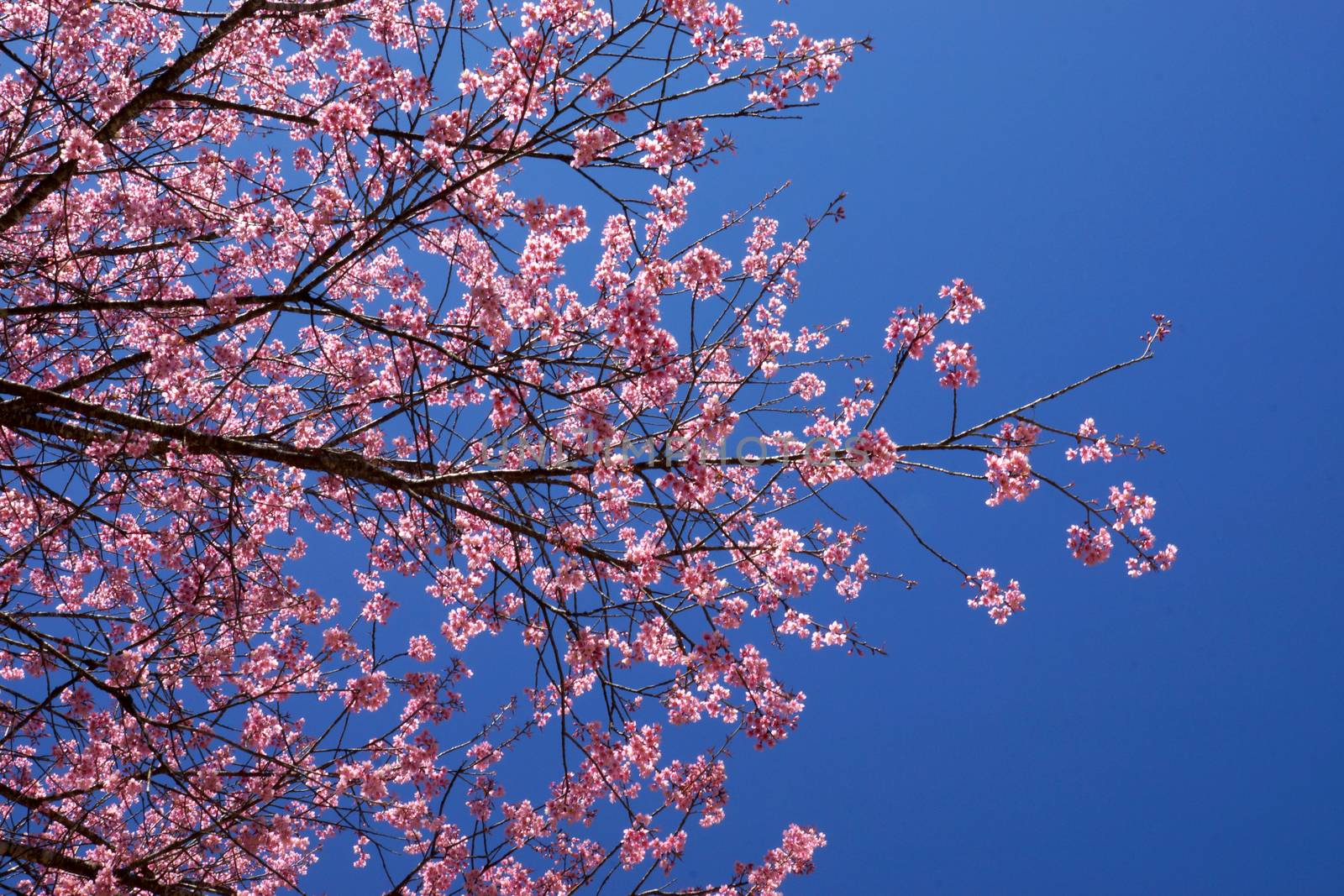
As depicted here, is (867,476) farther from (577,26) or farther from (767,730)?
(577,26)

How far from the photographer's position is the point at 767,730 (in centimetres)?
449

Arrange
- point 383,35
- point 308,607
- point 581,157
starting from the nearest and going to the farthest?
point 581,157, point 383,35, point 308,607

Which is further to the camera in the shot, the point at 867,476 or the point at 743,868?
the point at 743,868

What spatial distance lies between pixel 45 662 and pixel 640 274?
4075mm

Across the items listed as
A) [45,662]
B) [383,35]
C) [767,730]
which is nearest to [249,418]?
[45,662]

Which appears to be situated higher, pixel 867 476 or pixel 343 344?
pixel 343 344

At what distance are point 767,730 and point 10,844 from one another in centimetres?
327

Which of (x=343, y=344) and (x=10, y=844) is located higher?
(x=343, y=344)

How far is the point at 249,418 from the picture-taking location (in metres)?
6.23

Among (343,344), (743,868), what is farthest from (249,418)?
(743,868)

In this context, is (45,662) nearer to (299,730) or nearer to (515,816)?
(299,730)

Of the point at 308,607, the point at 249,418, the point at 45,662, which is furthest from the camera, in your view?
the point at 249,418

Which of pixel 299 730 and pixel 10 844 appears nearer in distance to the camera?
pixel 10 844

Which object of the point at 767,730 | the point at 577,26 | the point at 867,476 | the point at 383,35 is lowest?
the point at 767,730
